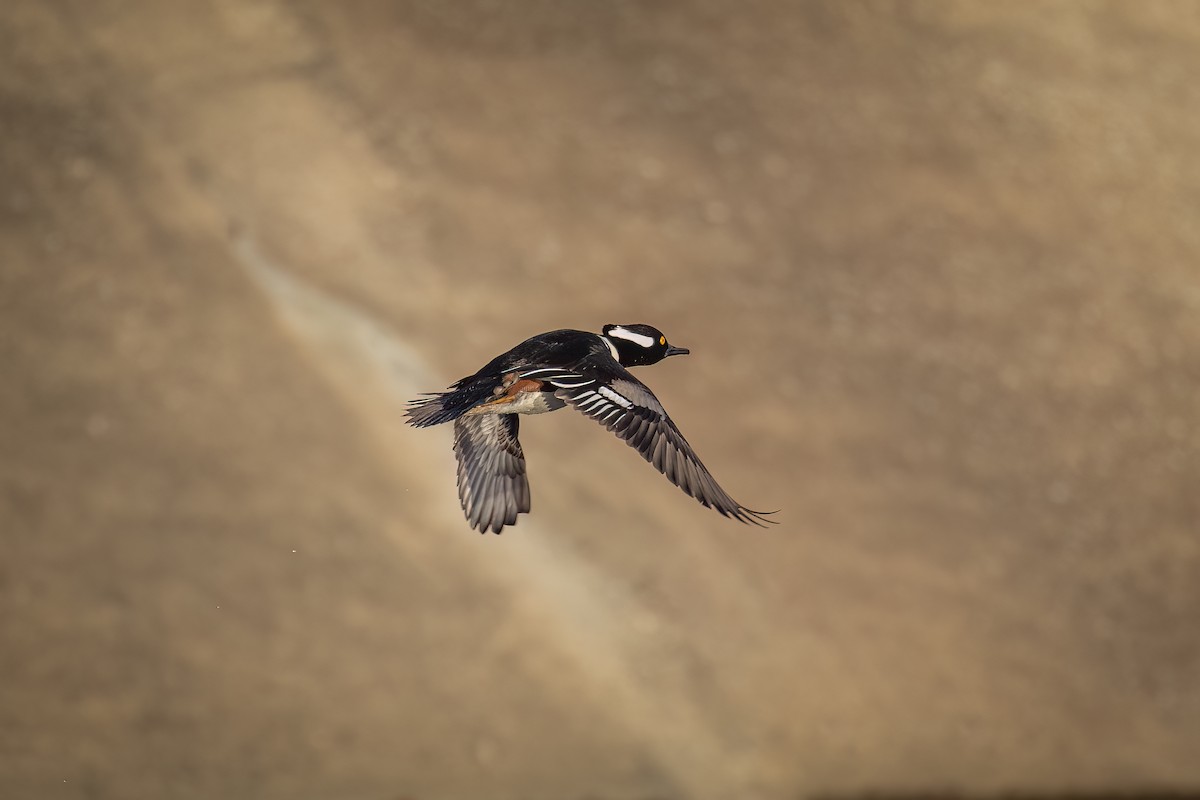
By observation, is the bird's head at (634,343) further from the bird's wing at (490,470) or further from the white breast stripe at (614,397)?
the white breast stripe at (614,397)

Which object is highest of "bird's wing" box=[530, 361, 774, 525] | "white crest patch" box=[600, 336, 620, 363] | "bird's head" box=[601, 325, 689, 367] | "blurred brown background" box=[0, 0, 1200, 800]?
"blurred brown background" box=[0, 0, 1200, 800]

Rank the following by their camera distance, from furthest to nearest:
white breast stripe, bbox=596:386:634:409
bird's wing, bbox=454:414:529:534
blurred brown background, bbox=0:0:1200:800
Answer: blurred brown background, bbox=0:0:1200:800 < bird's wing, bbox=454:414:529:534 < white breast stripe, bbox=596:386:634:409

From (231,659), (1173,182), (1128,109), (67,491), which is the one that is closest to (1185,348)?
(1173,182)

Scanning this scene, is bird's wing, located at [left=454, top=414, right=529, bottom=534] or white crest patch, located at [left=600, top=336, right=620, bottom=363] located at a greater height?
white crest patch, located at [left=600, top=336, right=620, bottom=363]

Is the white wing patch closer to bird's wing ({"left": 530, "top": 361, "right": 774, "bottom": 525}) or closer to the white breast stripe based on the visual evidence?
bird's wing ({"left": 530, "top": 361, "right": 774, "bottom": 525})

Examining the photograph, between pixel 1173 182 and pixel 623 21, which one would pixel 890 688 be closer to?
pixel 1173 182

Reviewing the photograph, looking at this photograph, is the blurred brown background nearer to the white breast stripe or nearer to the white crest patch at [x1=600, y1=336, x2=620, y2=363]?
the white crest patch at [x1=600, y1=336, x2=620, y2=363]

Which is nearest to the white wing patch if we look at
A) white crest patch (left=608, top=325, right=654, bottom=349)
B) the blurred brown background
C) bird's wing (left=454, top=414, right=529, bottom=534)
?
white crest patch (left=608, top=325, right=654, bottom=349)

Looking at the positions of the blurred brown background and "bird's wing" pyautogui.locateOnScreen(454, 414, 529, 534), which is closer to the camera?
"bird's wing" pyautogui.locateOnScreen(454, 414, 529, 534)

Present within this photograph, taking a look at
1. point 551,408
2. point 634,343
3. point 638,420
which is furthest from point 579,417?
point 638,420

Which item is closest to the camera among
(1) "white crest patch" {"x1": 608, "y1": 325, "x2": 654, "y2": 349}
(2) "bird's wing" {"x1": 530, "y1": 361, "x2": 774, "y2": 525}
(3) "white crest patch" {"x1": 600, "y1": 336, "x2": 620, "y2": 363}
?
(2) "bird's wing" {"x1": 530, "y1": 361, "x2": 774, "y2": 525}
